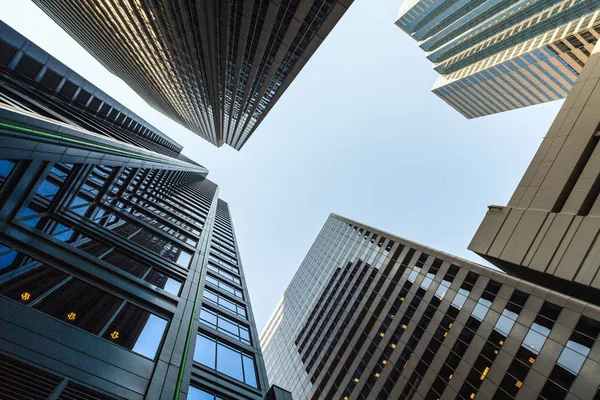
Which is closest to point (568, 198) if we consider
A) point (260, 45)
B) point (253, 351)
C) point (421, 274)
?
point (253, 351)

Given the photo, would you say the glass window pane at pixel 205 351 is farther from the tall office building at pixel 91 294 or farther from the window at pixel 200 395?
the window at pixel 200 395

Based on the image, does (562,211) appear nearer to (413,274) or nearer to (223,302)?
(223,302)

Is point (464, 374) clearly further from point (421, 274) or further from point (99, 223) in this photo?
point (99, 223)

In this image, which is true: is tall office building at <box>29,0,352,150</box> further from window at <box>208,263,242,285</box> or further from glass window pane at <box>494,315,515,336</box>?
glass window pane at <box>494,315,515,336</box>

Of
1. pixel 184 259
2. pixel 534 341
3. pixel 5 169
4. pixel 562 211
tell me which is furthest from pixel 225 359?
pixel 534 341

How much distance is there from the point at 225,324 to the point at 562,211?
19329 mm

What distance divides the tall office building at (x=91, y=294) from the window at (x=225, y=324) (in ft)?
0.40

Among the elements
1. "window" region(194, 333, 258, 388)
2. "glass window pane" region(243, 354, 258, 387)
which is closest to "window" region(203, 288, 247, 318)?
"window" region(194, 333, 258, 388)

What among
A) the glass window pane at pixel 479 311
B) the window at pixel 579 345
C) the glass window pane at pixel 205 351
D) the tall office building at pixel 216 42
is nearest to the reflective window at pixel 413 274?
the glass window pane at pixel 479 311

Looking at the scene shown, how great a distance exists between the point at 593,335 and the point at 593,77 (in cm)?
1744

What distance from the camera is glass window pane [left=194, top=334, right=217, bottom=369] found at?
625 inches

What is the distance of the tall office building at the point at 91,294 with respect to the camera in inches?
365

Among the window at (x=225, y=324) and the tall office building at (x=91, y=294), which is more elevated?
the tall office building at (x=91, y=294)

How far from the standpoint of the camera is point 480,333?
105 ft
